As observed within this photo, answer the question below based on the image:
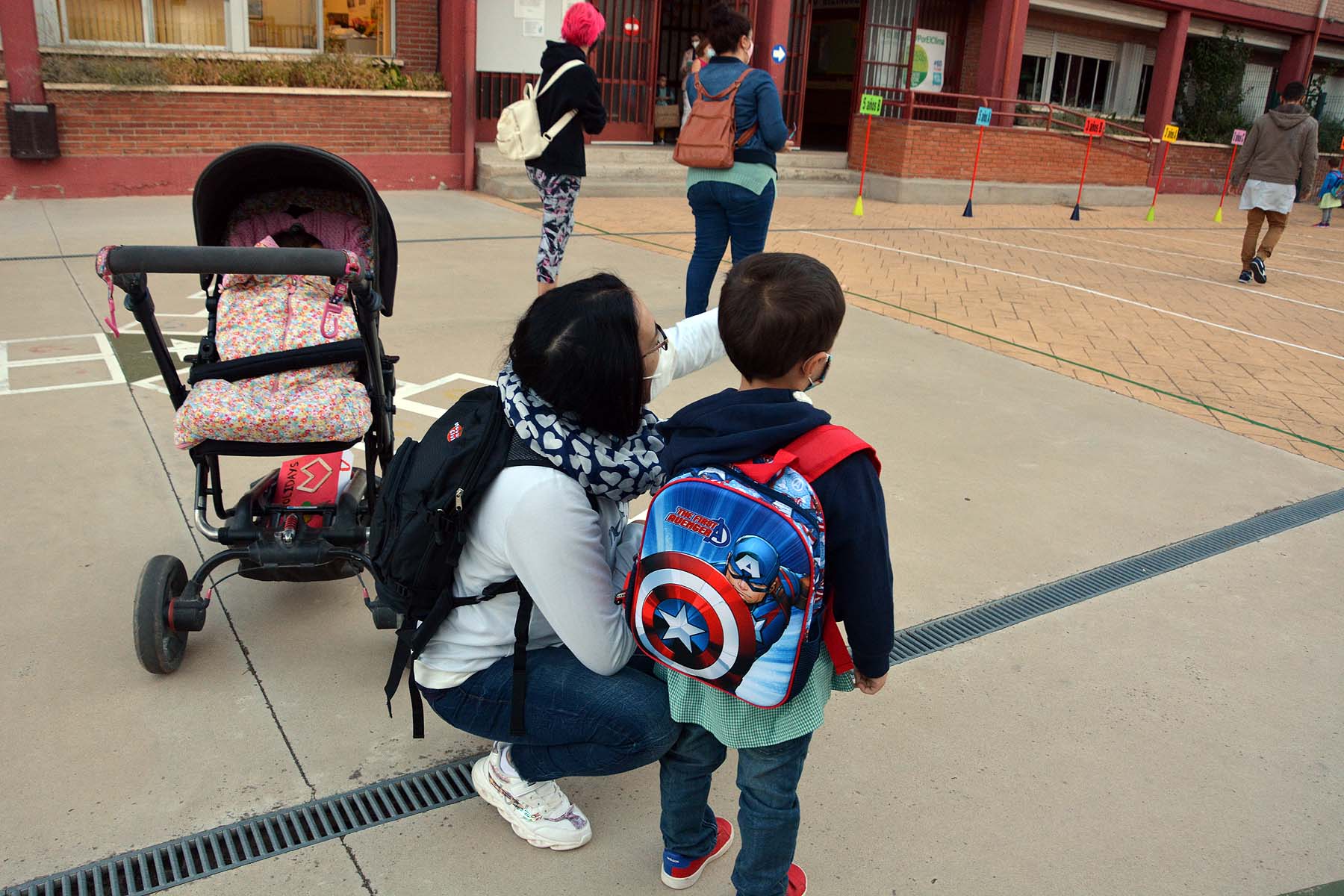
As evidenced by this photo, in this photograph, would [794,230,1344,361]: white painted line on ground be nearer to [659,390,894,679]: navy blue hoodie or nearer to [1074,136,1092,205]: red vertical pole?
[1074,136,1092,205]: red vertical pole

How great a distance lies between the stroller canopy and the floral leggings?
3099 millimetres

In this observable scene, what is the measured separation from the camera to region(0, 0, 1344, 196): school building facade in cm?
991

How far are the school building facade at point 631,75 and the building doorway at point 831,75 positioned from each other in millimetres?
39

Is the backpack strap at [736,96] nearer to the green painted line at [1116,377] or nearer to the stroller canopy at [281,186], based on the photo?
the green painted line at [1116,377]

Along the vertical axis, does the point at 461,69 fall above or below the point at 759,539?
above

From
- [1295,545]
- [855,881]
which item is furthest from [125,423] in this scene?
[1295,545]

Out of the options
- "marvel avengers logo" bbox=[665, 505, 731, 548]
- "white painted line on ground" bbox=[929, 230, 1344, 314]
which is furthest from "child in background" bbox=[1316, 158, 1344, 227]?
"marvel avengers logo" bbox=[665, 505, 731, 548]

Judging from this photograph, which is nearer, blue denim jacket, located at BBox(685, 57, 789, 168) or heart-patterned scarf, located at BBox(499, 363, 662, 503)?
heart-patterned scarf, located at BBox(499, 363, 662, 503)

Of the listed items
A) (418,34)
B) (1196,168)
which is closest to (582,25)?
(418,34)

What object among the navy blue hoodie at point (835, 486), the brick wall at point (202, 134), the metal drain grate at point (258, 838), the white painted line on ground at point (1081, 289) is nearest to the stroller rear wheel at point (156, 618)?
the metal drain grate at point (258, 838)

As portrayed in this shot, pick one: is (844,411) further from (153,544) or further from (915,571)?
(153,544)

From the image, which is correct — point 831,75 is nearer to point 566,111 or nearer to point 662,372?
point 566,111

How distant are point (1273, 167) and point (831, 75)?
9.80 metres

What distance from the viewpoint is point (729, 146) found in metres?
5.64
